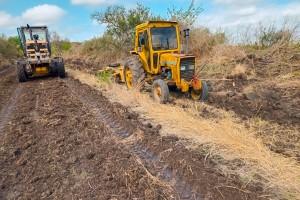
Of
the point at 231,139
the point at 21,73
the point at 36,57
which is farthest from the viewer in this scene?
the point at 36,57

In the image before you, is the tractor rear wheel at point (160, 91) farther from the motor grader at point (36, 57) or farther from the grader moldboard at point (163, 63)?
the motor grader at point (36, 57)

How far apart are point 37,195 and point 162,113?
3.53m

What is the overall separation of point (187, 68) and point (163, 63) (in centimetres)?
79

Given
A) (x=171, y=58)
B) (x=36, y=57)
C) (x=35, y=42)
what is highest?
(x=35, y=42)

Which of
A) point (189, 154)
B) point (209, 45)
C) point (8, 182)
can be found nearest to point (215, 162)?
point (189, 154)

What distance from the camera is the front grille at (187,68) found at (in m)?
7.40

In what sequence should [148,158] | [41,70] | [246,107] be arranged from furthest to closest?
1. [41,70]
2. [246,107]
3. [148,158]

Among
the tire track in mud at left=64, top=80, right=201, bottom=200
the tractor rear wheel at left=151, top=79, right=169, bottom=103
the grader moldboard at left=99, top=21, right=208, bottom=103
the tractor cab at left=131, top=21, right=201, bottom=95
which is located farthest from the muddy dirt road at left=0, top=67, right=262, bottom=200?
the tractor cab at left=131, top=21, right=201, bottom=95

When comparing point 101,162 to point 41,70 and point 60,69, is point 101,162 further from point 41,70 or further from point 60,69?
point 41,70

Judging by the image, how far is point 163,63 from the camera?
792 centimetres

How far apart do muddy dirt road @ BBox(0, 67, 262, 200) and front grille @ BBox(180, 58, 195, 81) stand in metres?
2.05

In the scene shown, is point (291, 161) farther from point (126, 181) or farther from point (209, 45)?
point (209, 45)

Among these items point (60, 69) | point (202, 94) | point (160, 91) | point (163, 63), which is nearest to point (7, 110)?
point (160, 91)

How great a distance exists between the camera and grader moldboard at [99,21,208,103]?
7452 millimetres
